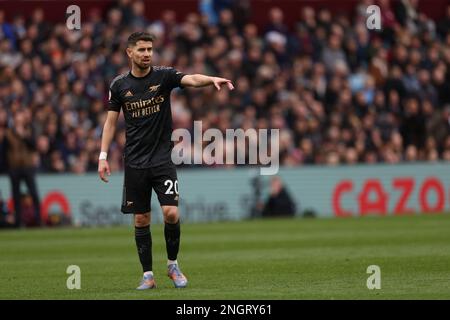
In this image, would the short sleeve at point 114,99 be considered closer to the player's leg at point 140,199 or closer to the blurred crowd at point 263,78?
the player's leg at point 140,199

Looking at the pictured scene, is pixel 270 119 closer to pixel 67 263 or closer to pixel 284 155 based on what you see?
pixel 284 155

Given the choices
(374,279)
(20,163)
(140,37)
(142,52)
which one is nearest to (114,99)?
(142,52)

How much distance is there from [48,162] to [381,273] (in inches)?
532

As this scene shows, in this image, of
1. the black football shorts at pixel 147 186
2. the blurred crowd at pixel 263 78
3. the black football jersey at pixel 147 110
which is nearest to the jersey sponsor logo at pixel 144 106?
the black football jersey at pixel 147 110

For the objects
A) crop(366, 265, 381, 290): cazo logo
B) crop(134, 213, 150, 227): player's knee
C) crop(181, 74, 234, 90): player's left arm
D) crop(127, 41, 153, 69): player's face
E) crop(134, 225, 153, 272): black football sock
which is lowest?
crop(366, 265, 381, 290): cazo logo

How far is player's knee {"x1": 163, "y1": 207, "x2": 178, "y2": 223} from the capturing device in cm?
1150

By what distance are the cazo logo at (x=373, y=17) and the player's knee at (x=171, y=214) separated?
49.6 feet

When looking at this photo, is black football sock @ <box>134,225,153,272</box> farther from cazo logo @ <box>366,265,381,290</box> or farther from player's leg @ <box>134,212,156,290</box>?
cazo logo @ <box>366,265,381,290</box>

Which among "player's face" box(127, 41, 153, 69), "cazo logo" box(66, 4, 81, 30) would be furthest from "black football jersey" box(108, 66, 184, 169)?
"cazo logo" box(66, 4, 81, 30)

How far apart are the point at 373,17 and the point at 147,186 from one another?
1653 cm

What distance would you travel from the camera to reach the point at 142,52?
1130cm

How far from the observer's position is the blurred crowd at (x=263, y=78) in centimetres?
2495

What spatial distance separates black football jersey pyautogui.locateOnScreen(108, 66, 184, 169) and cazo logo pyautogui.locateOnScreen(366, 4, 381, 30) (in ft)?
49.0

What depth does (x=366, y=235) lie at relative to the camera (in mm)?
19141
